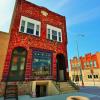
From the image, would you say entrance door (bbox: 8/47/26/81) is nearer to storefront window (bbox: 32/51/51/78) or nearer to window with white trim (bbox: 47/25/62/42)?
storefront window (bbox: 32/51/51/78)

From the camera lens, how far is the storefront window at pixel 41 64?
13.4 m

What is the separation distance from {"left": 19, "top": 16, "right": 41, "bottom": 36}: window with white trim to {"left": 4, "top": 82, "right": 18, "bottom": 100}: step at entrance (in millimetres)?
6852

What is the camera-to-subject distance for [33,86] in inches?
451

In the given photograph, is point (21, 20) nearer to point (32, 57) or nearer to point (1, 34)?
point (1, 34)

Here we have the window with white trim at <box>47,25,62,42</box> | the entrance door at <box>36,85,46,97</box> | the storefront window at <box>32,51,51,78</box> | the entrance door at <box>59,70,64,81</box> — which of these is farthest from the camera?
the window with white trim at <box>47,25,62,42</box>

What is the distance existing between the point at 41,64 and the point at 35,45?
2.62 metres

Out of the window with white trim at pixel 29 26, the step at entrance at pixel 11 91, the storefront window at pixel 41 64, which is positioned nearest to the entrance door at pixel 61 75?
the storefront window at pixel 41 64

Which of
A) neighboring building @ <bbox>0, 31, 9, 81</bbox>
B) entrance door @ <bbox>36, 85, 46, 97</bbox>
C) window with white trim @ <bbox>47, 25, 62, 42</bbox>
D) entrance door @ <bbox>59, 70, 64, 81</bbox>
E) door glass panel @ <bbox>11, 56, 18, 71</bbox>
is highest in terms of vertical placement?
window with white trim @ <bbox>47, 25, 62, 42</bbox>

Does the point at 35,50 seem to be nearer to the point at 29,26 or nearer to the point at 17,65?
the point at 17,65

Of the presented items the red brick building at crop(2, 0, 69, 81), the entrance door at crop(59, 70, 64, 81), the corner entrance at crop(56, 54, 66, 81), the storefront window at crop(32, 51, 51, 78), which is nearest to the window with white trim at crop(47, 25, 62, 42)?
the red brick building at crop(2, 0, 69, 81)

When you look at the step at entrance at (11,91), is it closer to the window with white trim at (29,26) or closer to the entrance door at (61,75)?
the window with white trim at (29,26)

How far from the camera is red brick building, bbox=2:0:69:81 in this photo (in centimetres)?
1262

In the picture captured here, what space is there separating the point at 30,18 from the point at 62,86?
→ 1005cm

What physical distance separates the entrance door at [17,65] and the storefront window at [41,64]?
1338 mm
